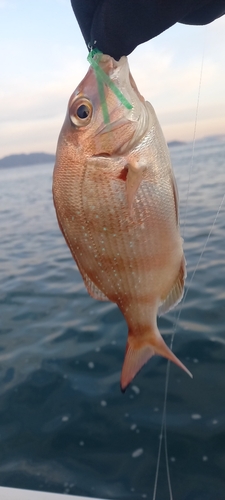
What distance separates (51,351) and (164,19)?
345 cm

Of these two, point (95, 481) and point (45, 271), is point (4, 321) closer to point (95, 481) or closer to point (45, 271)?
point (45, 271)

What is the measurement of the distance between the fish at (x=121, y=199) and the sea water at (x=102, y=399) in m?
1.63

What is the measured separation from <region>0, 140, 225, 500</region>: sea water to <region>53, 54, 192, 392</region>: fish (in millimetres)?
1627

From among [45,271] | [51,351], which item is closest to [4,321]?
[51,351]

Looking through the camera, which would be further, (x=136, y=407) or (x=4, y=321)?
(x=4, y=321)

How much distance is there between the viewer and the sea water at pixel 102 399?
8.74 ft

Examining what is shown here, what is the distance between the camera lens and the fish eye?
1386 millimetres

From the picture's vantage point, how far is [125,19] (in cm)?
127

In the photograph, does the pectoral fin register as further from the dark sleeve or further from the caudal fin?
the caudal fin

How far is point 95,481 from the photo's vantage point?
263cm

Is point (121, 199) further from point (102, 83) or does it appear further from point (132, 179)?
point (102, 83)

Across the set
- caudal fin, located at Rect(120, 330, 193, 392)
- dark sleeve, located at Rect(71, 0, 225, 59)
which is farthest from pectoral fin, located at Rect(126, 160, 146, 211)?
caudal fin, located at Rect(120, 330, 193, 392)

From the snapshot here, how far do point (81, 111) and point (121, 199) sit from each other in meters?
0.33

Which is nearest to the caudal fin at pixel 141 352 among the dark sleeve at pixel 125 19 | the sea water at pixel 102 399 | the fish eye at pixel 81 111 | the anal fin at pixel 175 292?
the anal fin at pixel 175 292
